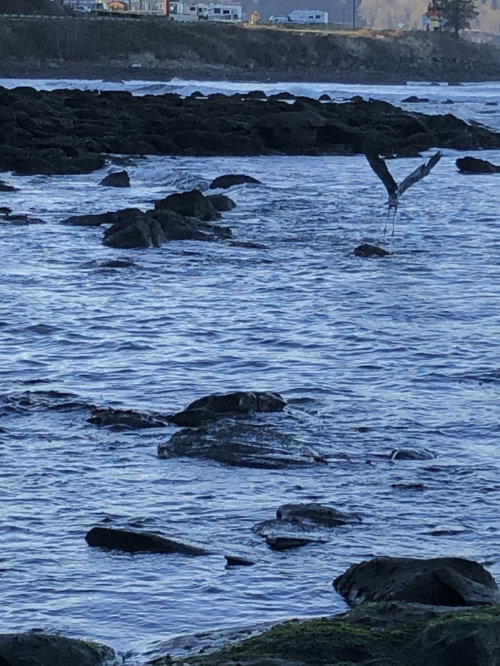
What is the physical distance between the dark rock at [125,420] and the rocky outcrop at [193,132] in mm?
19602

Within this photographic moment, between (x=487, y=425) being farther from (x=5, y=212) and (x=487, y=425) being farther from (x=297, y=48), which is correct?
(x=297, y=48)

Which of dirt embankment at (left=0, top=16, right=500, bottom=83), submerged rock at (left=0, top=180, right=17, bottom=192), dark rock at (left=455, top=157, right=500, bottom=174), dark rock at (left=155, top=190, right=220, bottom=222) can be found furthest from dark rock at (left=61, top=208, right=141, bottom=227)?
dirt embankment at (left=0, top=16, right=500, bottom=83)

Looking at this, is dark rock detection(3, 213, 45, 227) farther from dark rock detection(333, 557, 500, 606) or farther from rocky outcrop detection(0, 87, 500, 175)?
dark rock detection(333, 557, 500, 606)

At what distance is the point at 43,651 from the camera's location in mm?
4426

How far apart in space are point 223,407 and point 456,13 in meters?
150

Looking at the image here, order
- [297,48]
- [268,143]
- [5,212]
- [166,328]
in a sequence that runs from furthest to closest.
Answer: [297,48] → [268,143] → [5,212] → [166,328]

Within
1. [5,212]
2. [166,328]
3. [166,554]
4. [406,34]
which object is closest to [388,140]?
[5,212]

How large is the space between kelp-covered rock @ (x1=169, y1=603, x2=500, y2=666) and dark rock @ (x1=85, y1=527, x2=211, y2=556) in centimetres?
121

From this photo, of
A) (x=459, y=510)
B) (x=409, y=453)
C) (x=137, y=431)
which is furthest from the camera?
(x=137, y=431)

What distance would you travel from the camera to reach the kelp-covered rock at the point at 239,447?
745 centimetres

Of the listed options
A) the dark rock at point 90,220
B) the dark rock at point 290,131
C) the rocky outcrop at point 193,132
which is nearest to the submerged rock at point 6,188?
the rocky outcrop at point 193,132

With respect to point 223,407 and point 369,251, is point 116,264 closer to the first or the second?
point 369,251

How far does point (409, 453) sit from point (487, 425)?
0.88 metres

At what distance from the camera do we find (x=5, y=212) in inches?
789
